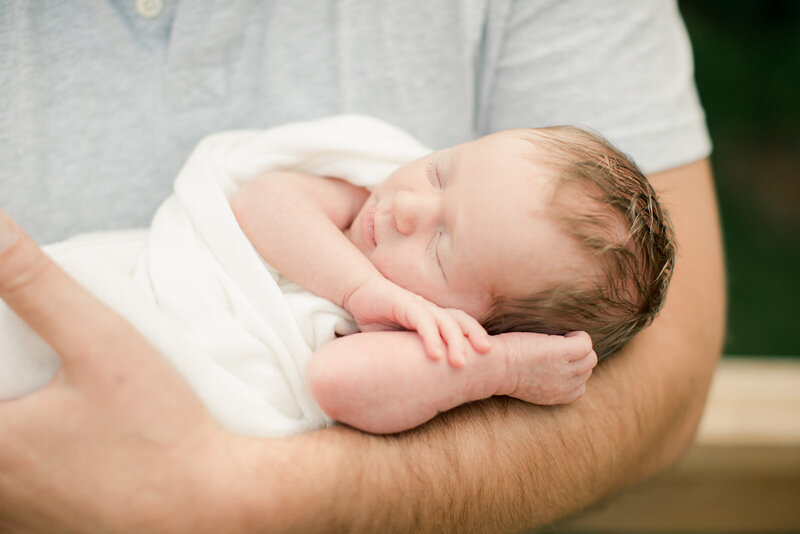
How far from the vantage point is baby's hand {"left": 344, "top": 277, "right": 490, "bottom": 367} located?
0.80 m

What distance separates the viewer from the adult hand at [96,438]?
0.72 metres

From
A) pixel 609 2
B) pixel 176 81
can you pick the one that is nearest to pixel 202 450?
pixel 176 81

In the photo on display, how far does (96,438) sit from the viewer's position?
2.40ft

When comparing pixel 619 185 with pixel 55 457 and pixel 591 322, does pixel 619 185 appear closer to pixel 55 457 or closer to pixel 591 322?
pixel 591 322

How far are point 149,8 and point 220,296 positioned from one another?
0.56 m

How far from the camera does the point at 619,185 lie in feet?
2.90

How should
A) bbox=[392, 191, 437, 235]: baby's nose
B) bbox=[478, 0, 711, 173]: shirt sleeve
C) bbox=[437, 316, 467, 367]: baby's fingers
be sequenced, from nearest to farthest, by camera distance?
bbox=[437, 316, 467, 367]: baby's fingers, bbox=[392, 191, 437, 235]: baby's nose, bbox=[478, 0, 711, 173]: shirt sleeve

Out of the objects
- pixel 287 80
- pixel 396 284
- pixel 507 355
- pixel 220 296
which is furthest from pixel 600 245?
pixel 287 80

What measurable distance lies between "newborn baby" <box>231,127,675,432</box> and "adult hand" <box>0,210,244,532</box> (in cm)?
21

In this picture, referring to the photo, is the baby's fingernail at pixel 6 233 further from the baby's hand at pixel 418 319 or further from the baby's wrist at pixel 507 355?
the baby's wrist at pixel 507 355

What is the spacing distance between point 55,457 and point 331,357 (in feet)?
1.21

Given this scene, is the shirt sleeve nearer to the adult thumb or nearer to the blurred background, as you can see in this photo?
the adult thumb

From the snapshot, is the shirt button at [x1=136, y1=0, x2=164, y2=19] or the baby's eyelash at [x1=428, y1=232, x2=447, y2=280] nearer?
the baby's eyelash at [x1=428, y1=232, x2=447, y2=280]

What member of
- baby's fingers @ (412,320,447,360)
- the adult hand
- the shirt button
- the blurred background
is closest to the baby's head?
baby's fingers @ (412,320,447,360)
